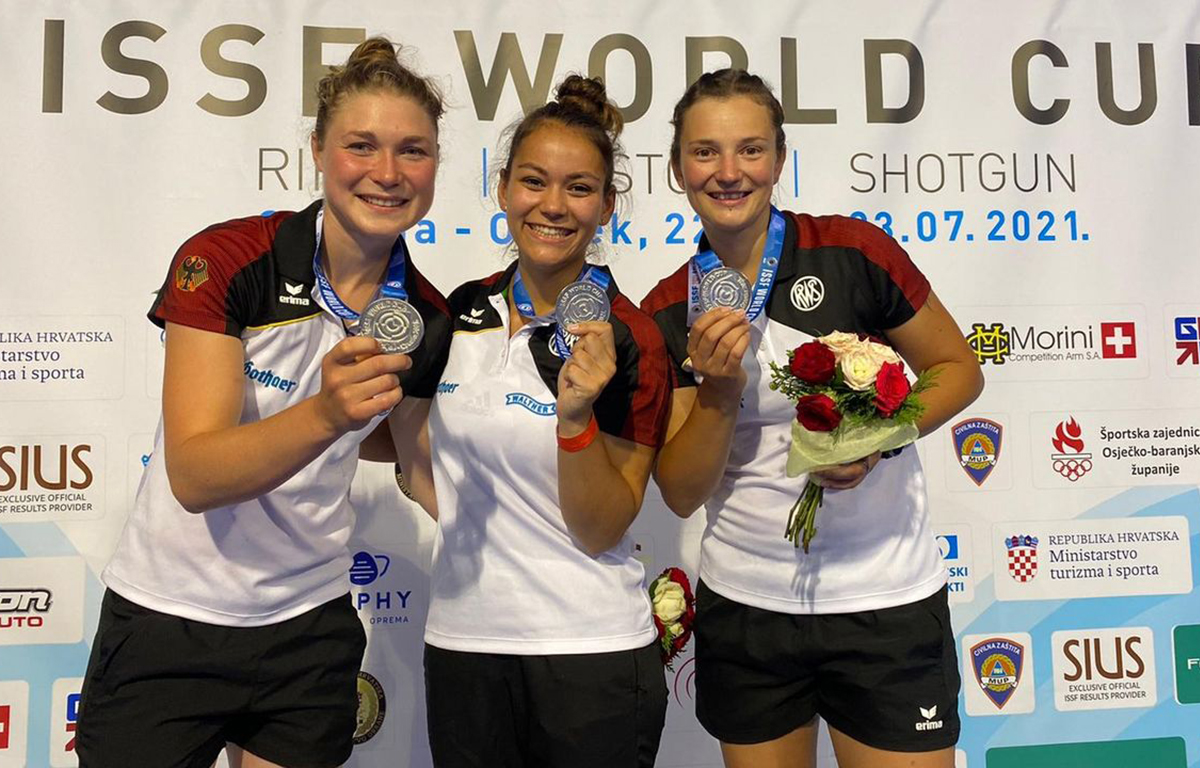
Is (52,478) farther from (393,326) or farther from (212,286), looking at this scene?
(393,326)

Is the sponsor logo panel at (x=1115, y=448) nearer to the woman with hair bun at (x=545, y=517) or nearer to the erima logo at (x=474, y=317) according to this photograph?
the woman with hair bun at (x=545, y=517)

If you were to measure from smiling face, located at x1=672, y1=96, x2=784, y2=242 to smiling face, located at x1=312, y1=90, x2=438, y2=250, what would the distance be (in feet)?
2.10

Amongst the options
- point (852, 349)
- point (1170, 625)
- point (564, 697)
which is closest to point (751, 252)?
point (852, 349)

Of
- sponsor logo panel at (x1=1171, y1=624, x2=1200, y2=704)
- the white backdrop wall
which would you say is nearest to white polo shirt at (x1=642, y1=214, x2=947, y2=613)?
the white backdrop wall

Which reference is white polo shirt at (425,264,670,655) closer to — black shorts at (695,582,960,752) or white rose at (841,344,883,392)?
black shorts at (695,582,960,752)

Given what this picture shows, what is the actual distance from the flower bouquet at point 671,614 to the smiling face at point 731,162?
3.23 feet

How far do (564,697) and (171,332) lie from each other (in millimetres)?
1083

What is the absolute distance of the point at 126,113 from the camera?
10.2 ft

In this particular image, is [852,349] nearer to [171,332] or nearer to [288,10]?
[171,332]

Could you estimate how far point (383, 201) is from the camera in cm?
192

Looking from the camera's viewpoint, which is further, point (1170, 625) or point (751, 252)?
point (1170, 625)

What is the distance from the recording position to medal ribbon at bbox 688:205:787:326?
2.12 m

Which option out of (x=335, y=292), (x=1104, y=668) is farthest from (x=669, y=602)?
(x=1104, y=668)

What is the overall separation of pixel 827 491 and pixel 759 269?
1.79 ft
